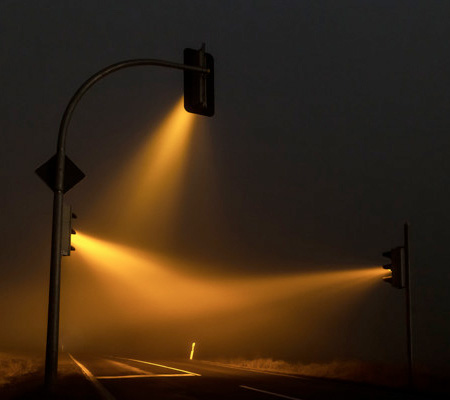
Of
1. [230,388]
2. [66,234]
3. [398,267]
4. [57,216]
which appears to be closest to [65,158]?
[57,216]

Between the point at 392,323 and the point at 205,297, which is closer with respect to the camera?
the point at 392,323

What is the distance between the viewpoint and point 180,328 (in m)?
55.9

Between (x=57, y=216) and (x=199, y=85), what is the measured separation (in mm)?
3287

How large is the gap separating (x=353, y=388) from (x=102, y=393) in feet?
18.8

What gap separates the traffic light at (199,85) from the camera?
30.2ft

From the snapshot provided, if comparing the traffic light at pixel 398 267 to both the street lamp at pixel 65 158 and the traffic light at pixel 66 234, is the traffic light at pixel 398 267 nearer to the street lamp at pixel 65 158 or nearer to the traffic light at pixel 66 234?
the street lamp at pixel 65 158

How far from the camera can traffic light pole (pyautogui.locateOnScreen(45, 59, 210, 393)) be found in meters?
9.55

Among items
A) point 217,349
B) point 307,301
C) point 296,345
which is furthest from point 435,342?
point 307,301

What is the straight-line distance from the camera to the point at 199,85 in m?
9.29

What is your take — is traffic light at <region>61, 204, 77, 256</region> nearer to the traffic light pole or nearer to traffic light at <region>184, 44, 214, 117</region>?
the traffic light pole

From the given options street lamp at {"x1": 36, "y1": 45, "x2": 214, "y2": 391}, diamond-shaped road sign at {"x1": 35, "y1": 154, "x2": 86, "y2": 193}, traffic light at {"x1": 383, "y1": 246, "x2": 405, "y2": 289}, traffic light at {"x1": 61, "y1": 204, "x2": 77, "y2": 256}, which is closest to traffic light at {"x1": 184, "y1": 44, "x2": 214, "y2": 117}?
street lamp at {"x1": 36, "y1": 45, "x2": 214, "y2": 391}

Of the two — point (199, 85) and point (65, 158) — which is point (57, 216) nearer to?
point (65, 158)

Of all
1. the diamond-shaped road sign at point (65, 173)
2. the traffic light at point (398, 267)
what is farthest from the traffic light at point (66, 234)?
the traffic light at point (398, 267)

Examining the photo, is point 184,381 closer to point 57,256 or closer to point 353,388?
point 353,388
